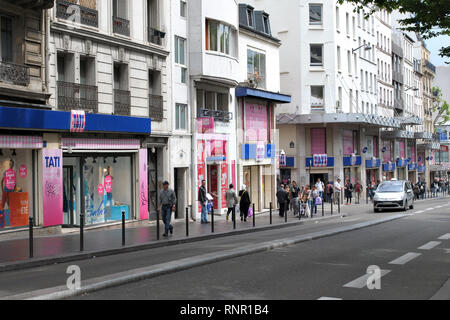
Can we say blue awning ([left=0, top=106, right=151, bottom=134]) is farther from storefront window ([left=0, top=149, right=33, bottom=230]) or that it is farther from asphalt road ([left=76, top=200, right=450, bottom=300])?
asphalt road ([left=76, top=200, right=450, bottom=300])

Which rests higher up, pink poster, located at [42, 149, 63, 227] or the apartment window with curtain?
the apartment window with curtain

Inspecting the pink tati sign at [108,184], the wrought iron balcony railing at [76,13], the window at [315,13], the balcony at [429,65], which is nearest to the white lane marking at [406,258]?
the pink tati sign at [108,184]

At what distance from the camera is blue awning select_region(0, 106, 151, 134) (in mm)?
18078

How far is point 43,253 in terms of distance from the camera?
49.1 ft

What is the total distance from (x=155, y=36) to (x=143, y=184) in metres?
6.33

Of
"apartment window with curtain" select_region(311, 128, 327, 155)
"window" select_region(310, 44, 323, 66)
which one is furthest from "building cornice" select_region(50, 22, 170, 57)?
"window" select_region(310, 44, 323, 66)

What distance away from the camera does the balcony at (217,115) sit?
29.6 meters

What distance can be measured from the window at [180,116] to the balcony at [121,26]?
4674mm

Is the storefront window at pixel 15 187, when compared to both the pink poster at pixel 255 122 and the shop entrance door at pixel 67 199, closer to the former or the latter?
the shop entrance door at pixel 67 199

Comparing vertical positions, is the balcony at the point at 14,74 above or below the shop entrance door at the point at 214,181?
above

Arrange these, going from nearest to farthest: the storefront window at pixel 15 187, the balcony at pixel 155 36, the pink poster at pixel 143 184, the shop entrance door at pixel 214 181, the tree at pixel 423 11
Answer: the tree at pixel 423 11
the storefront window at pixel 15 187
the pink poster at pixel 143 184
the balcony at pixel 155 36
the shop entrance door at pixel 214 181

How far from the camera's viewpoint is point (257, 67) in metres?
35.8

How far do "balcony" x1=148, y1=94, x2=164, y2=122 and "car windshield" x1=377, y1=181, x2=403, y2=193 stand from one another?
14.8 meters

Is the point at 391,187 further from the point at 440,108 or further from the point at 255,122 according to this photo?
the point at 440,108
